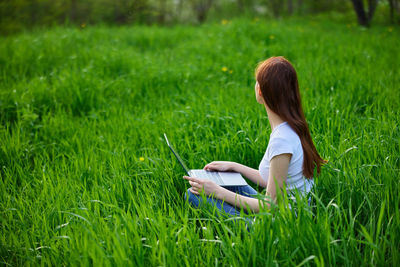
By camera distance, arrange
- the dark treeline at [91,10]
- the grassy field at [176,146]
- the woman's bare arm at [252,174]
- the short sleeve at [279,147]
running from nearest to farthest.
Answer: the grassy field at [176,146] → the short sleeve at [279,147] → the woman's bare arm at [252,174] → the dark treeline at [91,10]

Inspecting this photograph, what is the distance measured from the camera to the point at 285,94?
184 cm

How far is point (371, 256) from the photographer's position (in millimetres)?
1465

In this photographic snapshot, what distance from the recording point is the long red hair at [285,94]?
182cm

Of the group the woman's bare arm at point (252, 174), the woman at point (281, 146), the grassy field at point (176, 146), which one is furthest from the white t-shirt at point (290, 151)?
the woman's bare arm at point (252, 174)

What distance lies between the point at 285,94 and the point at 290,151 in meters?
0.34

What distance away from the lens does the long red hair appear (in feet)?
5.98

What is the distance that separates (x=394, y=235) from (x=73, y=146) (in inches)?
114

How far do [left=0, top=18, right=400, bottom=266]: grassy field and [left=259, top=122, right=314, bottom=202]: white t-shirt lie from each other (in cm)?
15

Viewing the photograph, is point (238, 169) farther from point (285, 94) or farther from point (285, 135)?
point (285, 94)

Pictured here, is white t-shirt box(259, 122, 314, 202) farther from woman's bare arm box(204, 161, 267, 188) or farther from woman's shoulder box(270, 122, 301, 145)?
woman's bare arm box(204, 161, 267, 188)

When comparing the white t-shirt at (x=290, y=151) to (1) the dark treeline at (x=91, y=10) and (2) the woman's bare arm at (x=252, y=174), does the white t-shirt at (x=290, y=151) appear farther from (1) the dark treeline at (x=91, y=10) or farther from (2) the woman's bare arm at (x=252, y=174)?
(1) the dark treeline at (x=91, y=10)

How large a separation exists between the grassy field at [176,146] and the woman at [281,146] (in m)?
0.14

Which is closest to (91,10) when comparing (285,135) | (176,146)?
(176,146)

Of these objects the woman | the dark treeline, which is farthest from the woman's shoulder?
the dark treeline
